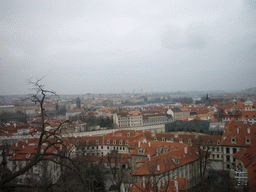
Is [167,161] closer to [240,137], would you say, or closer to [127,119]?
[240,137]

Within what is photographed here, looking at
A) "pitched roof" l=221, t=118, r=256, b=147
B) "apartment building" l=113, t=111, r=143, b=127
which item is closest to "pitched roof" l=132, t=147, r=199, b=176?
"pitched roof" l=221, t=118, r=256, b=147

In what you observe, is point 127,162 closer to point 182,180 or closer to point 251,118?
point 182,180


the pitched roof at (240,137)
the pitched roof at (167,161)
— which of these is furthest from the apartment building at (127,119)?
the pitched roof at (167,161)

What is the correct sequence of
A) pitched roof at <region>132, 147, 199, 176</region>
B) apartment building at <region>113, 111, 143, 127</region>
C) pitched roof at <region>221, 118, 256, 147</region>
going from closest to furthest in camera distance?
1. pitched roof at <region>132, 147, 199, 176</region>
2. pitched roof at <region>221, 118, 256, 147</region>
3. apartment building at <region>113, 111, 143, 127</region>

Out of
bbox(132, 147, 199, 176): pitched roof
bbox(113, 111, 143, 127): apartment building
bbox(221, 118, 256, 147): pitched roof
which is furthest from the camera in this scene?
bbox(113, 111, 143, 127): apartment building

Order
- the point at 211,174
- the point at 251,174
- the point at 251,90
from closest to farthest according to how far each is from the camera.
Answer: the point at 251,174 → the point at 211,174 → the point at 251,90

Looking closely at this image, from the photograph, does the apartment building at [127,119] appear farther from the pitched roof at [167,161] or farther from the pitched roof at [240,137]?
the pitched roof at [167,161]

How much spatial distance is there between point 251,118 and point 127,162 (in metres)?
30.1

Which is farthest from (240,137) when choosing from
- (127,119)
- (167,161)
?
(127,119)

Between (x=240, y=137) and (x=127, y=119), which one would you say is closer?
(x=240, y=137)

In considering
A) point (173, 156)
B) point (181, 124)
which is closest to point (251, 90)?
point (181, 124)

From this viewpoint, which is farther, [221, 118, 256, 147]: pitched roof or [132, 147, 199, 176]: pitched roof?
[221, 118, 256, 147]: pitched roof

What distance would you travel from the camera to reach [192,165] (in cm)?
1994

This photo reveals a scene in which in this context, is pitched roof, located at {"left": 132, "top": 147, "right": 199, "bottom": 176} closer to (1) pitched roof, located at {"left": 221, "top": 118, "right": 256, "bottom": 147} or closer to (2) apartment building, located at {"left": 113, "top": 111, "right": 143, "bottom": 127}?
(1) pitched roof, located at {"left": 221, "top": 118, "right": 256, "bottom": 147}
